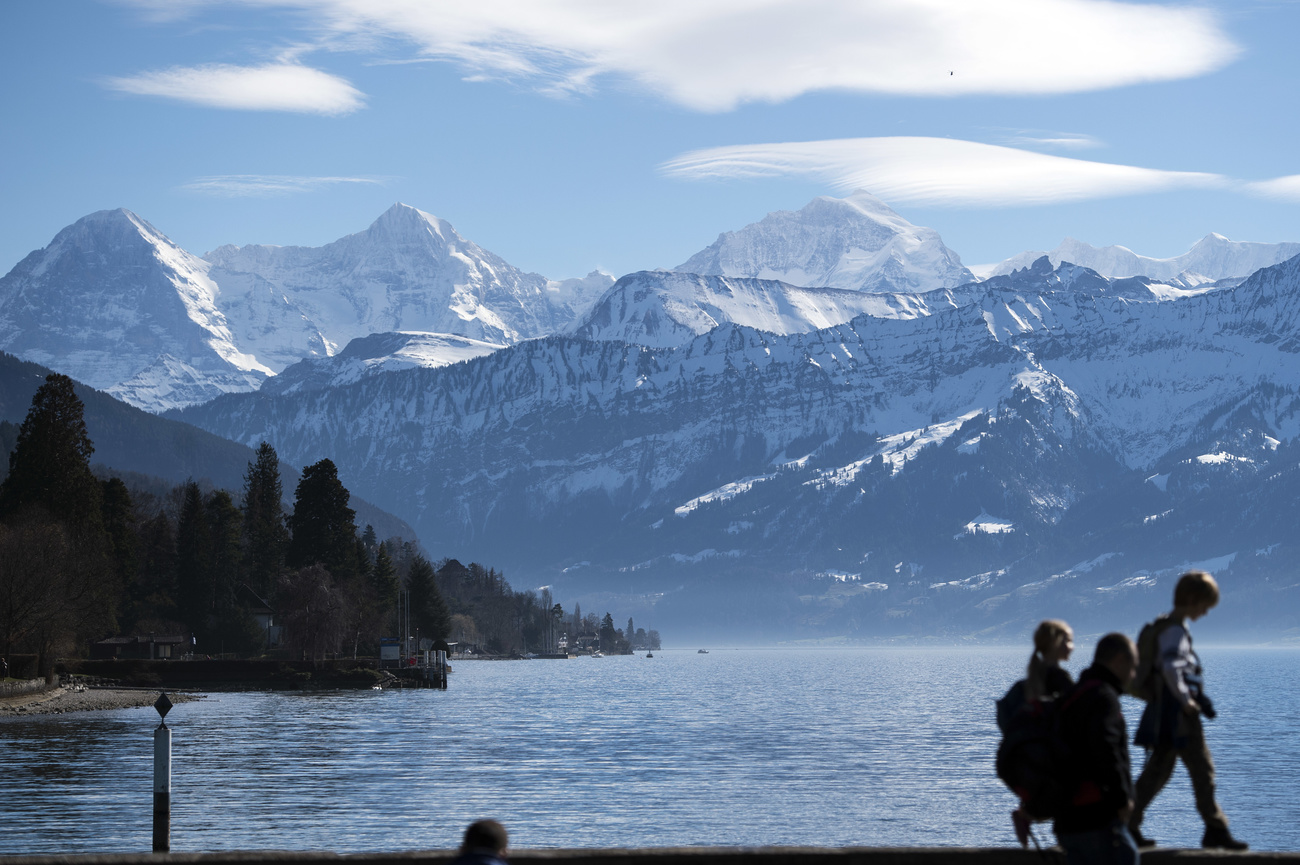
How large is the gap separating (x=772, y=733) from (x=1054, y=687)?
87236 mm

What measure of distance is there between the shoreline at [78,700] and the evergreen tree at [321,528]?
41475mm

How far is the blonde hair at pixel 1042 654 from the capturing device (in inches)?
622

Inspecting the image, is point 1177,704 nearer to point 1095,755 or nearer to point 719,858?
point 1095,755

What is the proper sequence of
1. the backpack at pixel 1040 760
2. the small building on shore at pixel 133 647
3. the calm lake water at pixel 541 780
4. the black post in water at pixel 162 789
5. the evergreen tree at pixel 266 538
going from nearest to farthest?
1. the backpack at pixel 1040 760
2. the black post in water at pixel 162 789
3. the calm lake water at pixel 541 780
4. the small building on shore at pixel 133 647
5. the evergreen tree at pixel 266 538

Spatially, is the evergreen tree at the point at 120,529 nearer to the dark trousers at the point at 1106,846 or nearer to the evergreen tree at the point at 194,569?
the evergreen tree at the point at 194,569

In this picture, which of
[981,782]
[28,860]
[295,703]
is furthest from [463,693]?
[28,860]

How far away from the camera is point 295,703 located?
126 metres

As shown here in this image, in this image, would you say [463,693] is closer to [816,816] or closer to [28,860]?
[816,816]

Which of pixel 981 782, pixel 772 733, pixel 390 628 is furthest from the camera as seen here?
pixel 390 628

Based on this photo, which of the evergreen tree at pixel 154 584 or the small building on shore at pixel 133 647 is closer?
the small building on shore at pixel 133 647

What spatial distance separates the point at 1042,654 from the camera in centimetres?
1625

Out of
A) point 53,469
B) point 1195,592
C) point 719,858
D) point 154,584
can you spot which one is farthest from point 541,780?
point 154,584

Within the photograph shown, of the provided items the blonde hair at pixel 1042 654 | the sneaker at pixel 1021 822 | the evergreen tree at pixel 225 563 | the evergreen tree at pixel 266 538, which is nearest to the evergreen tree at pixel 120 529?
the evergreen tree at pixel 225 563

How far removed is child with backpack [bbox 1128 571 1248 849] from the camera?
1733 cm
